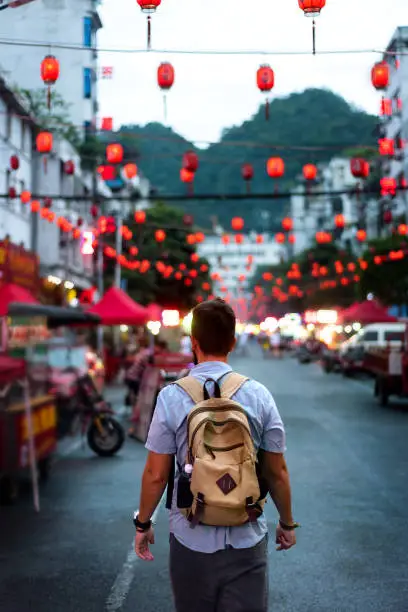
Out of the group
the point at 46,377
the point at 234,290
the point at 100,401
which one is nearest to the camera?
the point at 46,377

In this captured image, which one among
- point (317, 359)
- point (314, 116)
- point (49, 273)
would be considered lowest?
point (317, 359)

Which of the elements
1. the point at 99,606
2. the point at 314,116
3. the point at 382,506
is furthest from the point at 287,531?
the point at 314,116

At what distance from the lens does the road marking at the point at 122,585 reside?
19.9 ft

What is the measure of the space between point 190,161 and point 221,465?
71.4 feet

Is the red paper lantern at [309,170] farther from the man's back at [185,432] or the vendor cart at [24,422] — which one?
the man's back at [185,432]

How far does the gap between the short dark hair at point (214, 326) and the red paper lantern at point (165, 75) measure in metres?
13.8

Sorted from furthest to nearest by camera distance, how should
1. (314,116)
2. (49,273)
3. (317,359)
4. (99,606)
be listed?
(314,116) < (317,359) < (49,273) < (99,606)

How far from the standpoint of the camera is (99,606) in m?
6.03

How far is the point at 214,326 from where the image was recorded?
3648mm

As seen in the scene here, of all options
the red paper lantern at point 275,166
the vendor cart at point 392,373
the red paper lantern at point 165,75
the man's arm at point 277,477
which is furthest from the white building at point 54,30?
the man's arm at point 277,477

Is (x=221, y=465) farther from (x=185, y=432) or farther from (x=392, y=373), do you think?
(x=392, y=373)

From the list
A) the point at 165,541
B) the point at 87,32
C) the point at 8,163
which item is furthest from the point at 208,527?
the point at 8,163

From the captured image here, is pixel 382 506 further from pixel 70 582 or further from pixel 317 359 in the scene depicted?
pixel 317 359

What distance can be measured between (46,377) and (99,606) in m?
6.31
